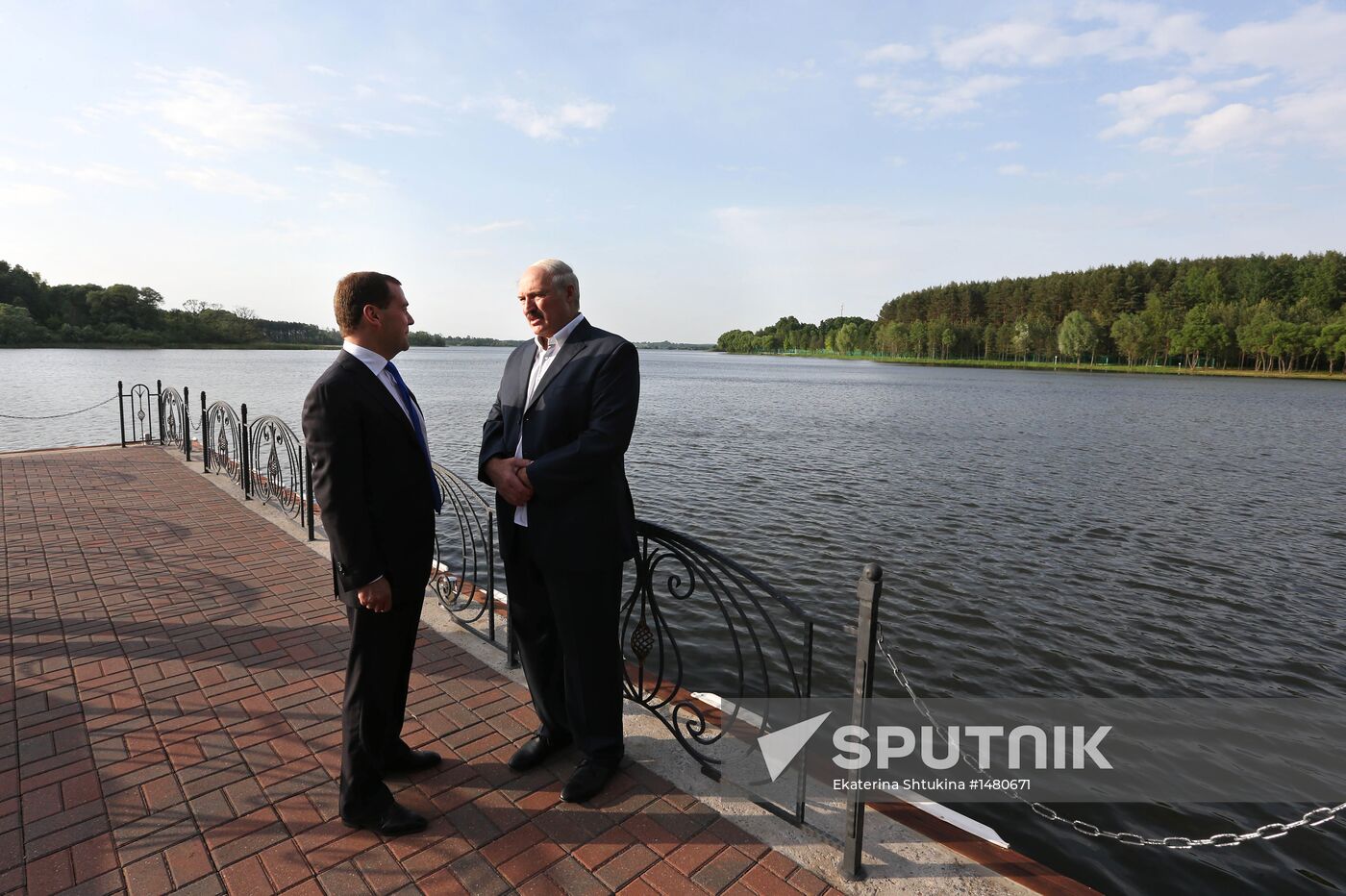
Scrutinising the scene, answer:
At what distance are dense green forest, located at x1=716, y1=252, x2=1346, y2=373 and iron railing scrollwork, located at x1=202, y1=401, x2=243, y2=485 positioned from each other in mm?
104842

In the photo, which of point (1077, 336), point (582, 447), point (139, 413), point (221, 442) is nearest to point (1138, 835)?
point (582, 447)

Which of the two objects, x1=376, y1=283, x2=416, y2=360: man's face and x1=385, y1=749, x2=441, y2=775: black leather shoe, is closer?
x1=376, y1=283, x2=416, y2=360: man's face

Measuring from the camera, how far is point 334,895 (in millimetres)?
2393

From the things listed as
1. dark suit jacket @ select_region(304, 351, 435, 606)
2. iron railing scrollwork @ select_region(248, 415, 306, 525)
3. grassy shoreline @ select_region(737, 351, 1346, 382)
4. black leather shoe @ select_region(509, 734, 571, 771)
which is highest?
grassy shoreline @ select_region(737, 351, 1346, 382)

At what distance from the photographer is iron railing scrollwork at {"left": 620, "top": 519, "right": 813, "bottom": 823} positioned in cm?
294

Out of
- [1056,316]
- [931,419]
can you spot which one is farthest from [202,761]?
[1056,316]

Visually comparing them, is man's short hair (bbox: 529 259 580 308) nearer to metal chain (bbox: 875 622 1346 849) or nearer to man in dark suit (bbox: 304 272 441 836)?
man in dark suit (bbox: 304 272 441 836)

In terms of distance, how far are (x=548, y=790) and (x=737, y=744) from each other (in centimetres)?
102

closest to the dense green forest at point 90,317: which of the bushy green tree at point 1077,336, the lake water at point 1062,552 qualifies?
the lake water at point 1062,552

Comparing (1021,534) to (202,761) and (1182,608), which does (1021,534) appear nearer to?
(1182,608)

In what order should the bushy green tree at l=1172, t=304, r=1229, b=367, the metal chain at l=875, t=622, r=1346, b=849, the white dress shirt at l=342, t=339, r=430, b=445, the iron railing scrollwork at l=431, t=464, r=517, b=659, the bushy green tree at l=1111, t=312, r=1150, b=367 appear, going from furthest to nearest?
the bushy green tree at l=1111, t=312, r=1150, b=367 < the bushy green tree at l=1172, t=304, r=1229, b=367 < the iron railing scrollwork at l=431, t=464, r=517, b=659 < the metal chain at l=875, t=622, r=1346, b=849 < the white dress shirt at l=342, t=339, r=430, b=445

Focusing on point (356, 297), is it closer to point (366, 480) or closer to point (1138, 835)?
point (366, 480)

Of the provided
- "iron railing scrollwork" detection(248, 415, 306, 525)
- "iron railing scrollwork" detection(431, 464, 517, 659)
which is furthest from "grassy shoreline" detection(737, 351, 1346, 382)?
"iron railing scrollwork" detection(248, 415, 306, 525)

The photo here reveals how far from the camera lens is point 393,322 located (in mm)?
2736
